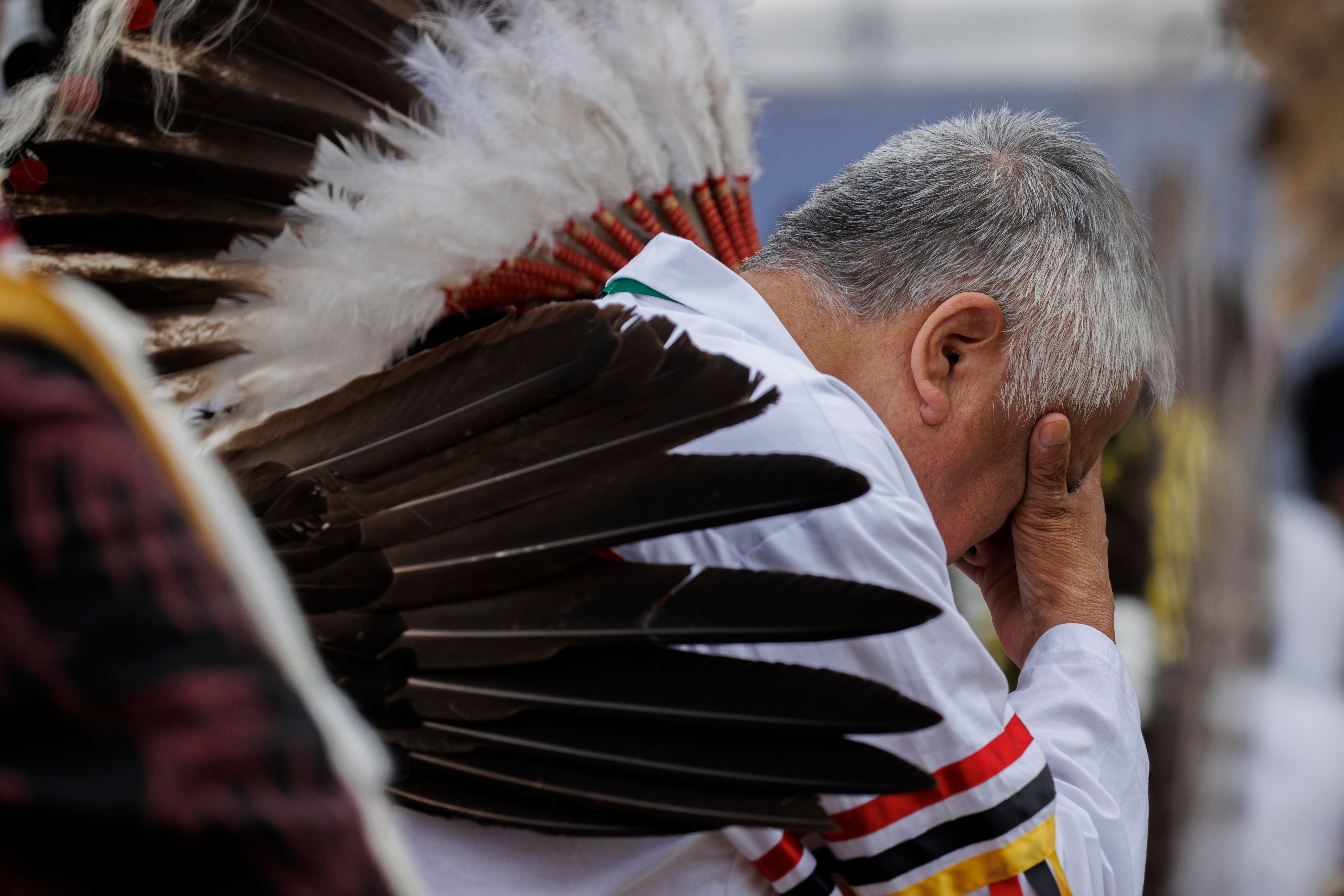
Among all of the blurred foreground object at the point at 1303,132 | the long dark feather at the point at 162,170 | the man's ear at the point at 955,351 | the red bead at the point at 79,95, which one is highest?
the red bead at the point at 79,95

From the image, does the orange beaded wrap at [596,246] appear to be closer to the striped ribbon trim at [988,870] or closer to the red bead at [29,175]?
the red bead at [29,175]

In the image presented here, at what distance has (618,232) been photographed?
1.58m

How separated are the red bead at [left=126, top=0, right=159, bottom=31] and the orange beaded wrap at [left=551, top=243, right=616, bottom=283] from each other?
616 millimetres

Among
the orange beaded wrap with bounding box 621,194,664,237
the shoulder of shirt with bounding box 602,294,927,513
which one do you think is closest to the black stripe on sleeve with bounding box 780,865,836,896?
the shoulder of shirt with bounding box 602,294,927,513

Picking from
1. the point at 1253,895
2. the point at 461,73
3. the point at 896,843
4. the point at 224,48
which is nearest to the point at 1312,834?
the point at 1253,895

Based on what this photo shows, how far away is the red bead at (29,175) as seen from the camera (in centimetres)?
147

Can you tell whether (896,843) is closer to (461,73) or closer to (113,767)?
(113,767)

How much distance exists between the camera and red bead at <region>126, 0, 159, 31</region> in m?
1.43

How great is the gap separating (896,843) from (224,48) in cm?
132

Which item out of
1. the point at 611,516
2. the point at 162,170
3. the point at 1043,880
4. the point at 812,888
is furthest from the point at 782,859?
the point at 162,170

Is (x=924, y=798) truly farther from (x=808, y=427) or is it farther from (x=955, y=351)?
(x=955, y=351)

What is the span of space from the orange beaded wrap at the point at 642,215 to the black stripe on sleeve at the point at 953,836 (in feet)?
3.01

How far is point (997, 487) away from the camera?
1.51 m

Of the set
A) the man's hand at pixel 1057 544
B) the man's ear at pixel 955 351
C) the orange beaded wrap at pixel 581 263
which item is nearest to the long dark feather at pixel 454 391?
the orange beaded wrap at pixel 581 263
